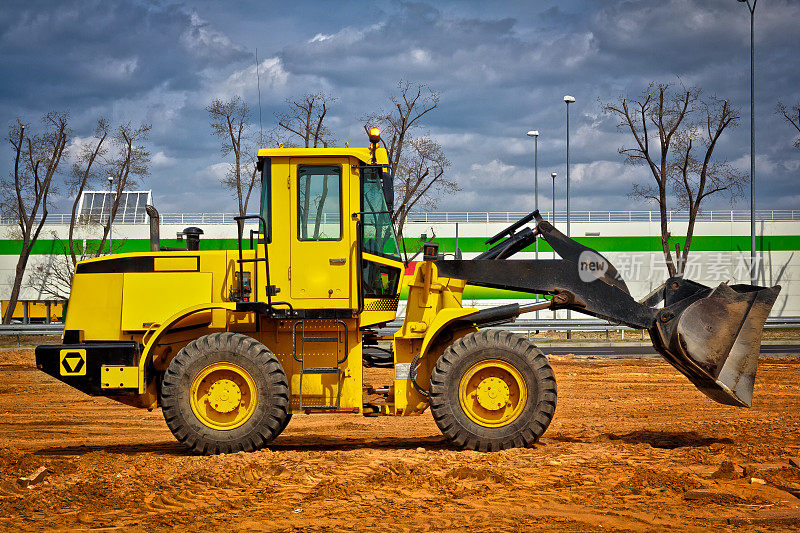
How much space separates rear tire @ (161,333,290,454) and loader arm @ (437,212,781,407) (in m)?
2.31

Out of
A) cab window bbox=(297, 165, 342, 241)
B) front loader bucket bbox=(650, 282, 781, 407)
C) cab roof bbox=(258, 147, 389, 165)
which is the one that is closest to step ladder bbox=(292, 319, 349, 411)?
cab window bbox=(297, 165, 342, 241)

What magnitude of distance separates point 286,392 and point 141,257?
2424 millimetres

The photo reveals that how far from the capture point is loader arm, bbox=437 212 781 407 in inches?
336

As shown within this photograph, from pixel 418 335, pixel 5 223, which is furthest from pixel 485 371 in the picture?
pixel 5 223

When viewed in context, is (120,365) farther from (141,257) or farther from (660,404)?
(660,404)

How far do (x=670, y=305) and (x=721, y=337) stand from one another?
2.06 ft

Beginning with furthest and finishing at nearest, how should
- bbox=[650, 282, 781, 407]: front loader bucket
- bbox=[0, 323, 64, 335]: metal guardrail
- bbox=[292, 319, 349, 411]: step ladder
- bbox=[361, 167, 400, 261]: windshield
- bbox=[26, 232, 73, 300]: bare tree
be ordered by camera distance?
bbox=[26, 232, 73, 300]: bare tree
bbox=[0, 323, 64, 335]: metal guardrail
bbox=[361, 167, 400, 261]: windshield
bbox=[292, 319, 349, 411]: step ladder
bbox=[650, 282, 781, 407]: front loader bucket

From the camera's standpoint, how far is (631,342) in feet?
91.2

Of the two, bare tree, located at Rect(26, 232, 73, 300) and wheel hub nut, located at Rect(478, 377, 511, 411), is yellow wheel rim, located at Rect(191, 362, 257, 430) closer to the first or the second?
wheel hub nut, located at Rect(478, 377, 511, 411)

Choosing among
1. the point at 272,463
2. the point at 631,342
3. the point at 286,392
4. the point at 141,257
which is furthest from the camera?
the point at 631,342

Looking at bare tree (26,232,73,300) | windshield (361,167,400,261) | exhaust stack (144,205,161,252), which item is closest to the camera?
windshield (361,167,400,261)

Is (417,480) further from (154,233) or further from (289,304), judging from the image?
(154,233)

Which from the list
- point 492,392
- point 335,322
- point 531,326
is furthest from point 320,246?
point 531,326

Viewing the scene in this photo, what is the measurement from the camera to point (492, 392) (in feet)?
28.4
